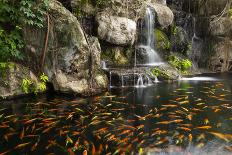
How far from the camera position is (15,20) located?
9.38 m

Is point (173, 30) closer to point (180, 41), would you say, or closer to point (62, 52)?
point (180, 41)

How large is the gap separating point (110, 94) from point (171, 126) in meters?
3.34

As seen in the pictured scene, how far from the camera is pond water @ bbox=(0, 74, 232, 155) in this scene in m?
5.80

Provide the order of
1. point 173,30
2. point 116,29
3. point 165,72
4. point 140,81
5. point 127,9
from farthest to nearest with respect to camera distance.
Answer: point 173,30
point 127,9
point 165,72
point 116,29
point 140,81

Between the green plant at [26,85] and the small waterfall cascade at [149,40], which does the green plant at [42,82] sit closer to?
the green plant at [26,85]

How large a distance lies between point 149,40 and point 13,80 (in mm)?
7472

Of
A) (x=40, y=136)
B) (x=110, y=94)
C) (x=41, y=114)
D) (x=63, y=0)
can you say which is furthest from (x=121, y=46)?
(x=40, y=136)

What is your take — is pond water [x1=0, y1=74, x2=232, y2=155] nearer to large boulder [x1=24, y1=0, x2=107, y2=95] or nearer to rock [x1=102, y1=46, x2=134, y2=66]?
large boulder [x1=24, y1=0, x2=107, y2=95]

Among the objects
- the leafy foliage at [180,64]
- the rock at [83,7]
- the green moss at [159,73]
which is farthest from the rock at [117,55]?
the leafy foliage at [180,64]

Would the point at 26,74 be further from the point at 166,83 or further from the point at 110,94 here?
the point at 166,83

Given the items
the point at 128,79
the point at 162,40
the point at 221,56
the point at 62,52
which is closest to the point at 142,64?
the point at 162,40

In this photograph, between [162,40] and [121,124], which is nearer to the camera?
[121,124]

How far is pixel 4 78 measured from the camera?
9062 mm

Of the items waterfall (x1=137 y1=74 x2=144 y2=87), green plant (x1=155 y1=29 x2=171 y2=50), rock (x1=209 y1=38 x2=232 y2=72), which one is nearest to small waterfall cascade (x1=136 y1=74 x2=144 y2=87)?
waterfall (x1=137 y1=74 x2=144 y2=87)
